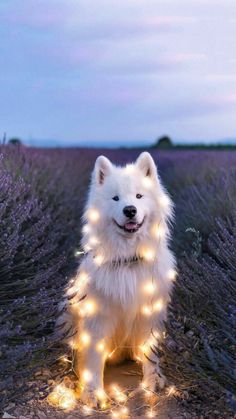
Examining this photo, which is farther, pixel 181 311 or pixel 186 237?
pixel 186 237

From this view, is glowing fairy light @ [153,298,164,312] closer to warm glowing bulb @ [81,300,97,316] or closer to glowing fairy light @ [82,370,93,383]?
warm glowing bulb @ [81,300,97,316]

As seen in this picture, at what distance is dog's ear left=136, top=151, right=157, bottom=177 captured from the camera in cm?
362

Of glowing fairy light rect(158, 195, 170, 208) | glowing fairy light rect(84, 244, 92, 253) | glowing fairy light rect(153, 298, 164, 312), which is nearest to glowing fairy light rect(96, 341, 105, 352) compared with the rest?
glowing fairy light rect(153, 298, 164, 312)

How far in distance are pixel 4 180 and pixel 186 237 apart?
2.17 metres

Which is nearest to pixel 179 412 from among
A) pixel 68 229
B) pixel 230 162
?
pixel 68 229

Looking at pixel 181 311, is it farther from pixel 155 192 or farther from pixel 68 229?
pixel 68 229

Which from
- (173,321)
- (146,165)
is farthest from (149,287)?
(146,165)

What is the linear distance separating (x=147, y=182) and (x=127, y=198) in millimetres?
217

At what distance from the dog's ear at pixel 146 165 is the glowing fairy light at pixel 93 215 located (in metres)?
0.36

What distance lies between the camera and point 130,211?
3324mm

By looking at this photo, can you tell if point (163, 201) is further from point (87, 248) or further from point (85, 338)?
point (85, 338)

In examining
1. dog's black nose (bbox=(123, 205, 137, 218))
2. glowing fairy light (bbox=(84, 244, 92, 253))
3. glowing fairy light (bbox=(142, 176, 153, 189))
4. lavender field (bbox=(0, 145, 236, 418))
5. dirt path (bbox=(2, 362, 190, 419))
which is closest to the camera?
lavender field (bbox=(0, 145, 236, 418))

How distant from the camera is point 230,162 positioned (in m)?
7.69

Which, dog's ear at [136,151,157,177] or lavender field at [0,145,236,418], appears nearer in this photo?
lavender field at [0,145,236,418]
